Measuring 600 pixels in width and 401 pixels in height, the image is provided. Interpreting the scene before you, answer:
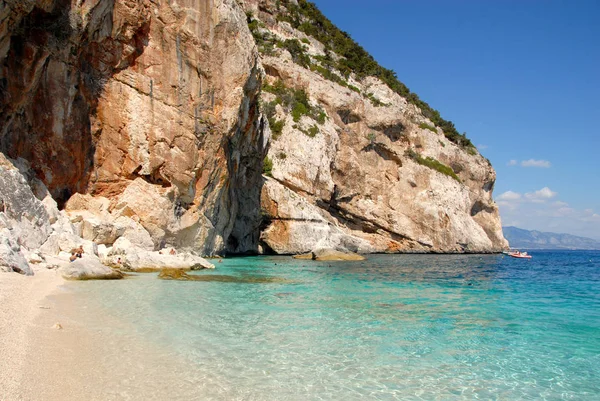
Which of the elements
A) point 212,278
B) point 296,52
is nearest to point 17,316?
point 212,278

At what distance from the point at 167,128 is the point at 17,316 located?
17590mm

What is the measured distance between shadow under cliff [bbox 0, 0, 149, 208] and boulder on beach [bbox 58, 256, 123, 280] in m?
6.99

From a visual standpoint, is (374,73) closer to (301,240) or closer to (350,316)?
(301,240)

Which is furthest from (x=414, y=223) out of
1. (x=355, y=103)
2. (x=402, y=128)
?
(x=355, y=103)

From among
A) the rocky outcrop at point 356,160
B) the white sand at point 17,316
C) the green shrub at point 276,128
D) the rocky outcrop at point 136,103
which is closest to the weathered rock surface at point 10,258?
the white sand at point 17,316

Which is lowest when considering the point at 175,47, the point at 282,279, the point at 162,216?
the point at 282,279

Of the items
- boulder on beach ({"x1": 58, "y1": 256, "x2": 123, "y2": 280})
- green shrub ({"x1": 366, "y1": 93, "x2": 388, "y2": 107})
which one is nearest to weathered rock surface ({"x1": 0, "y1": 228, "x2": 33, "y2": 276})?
boulder on beach ({"x1": 58, "y1": 256, "x2": 123, "y2": 280})

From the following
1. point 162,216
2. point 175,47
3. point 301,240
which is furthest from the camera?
point 301,240

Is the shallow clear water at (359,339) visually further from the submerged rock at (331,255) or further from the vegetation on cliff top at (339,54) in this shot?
the vegetation on cliff top at (339,54)

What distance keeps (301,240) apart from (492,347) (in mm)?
28892

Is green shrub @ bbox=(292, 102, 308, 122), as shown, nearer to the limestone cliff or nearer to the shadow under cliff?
the limestone cliff

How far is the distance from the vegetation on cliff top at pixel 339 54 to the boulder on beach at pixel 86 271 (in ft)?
128

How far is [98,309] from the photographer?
355 inches

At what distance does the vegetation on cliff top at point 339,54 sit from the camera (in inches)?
1948
